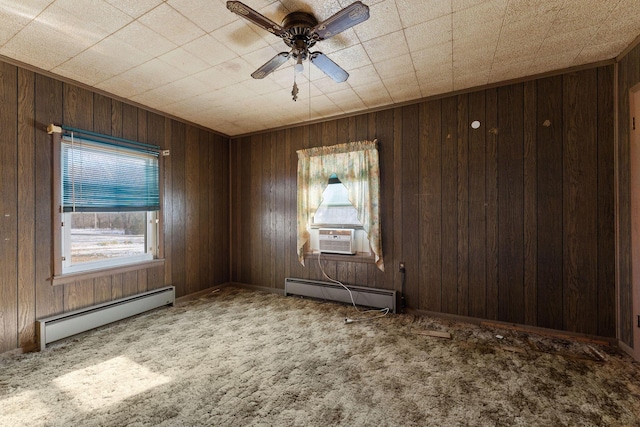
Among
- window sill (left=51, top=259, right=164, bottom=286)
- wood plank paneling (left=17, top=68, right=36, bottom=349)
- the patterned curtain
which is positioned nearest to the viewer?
wood plank paneling (left=17, top=68, right=36, bottom=349)

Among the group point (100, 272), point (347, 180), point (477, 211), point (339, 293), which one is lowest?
point (339, 293)

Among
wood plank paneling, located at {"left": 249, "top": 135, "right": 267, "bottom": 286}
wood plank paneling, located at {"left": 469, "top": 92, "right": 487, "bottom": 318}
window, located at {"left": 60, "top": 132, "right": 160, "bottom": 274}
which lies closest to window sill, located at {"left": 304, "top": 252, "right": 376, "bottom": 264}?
wood plank paneling, located at {"left": 249, "top": 135, "right": 267, "bottom": 286}

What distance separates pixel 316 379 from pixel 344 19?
7.79 feet

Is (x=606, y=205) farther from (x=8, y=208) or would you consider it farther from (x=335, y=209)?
(x=8, y=208)

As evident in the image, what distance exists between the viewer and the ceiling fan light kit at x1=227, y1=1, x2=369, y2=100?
1515mm

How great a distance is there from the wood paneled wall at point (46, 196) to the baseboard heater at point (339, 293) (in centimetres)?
149

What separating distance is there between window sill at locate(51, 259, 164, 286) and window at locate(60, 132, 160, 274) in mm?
76

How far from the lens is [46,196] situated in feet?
8.58

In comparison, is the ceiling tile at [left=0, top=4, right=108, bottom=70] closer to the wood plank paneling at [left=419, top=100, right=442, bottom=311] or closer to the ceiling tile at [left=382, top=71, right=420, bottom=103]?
the ceiling tile at [left=382, top=71, right=420, bottom=103]

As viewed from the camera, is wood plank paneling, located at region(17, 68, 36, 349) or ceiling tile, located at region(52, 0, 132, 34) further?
wood plank paneling, located at region(17, 68, 36, 349)

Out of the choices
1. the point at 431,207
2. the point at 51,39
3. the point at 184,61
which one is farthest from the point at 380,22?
the point at 51,39

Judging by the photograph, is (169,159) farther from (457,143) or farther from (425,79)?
(457,143)

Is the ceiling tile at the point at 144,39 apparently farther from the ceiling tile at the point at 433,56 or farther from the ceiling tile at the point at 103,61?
the ceiling tile at the point at 433,56

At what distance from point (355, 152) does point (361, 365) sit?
2470mm
